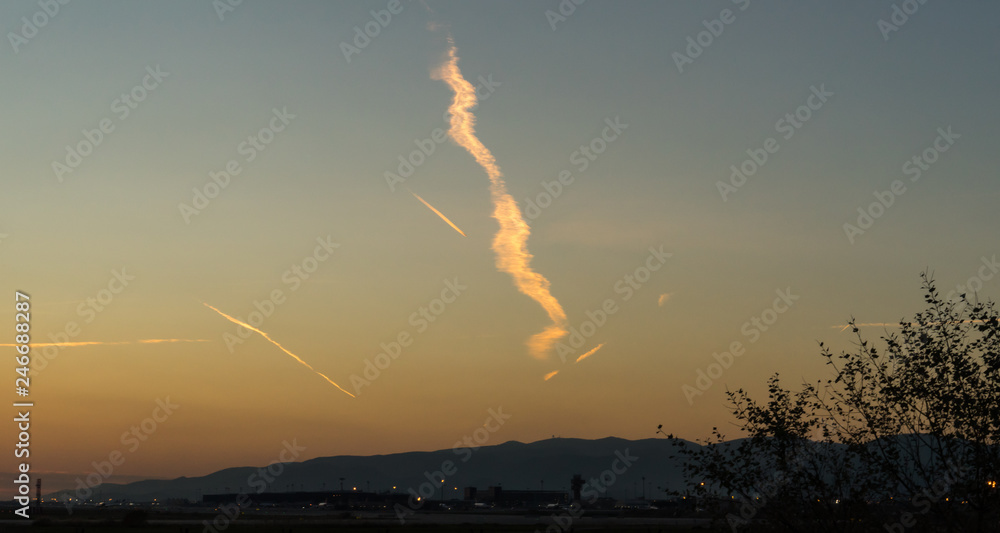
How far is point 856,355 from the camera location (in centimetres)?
2045

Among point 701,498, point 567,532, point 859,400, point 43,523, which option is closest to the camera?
point 859,400

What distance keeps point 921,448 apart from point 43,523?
12439 cm

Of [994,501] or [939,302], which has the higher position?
[939,302]

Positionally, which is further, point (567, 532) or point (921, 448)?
point (567, 532)

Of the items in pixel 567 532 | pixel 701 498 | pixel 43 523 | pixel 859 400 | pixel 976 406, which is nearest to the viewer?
pixel 976 406

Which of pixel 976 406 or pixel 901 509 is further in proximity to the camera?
pixel 901 509

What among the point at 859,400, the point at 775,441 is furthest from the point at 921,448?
the point at 775,441

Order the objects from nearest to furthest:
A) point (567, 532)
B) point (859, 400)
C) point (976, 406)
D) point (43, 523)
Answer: point (976, 406) → point (859, 400) → point (567, 532) → point (43, 523)

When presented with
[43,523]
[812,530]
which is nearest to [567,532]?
[43,523]

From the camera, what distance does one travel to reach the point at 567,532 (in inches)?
4250

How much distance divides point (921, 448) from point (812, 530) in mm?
3903

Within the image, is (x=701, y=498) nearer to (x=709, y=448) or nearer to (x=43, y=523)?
(x=709, y=448)

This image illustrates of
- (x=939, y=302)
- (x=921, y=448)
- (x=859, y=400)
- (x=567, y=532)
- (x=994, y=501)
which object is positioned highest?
(x=567, y=532)

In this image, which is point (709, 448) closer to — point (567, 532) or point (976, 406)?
point (976, 406)
